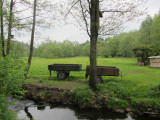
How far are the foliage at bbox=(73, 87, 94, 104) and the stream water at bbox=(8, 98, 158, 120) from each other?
58 cm

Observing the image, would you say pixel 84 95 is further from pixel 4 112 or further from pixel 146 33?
pixel 146 33

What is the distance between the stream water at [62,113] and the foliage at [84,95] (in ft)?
1.90

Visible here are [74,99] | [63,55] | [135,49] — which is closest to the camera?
[74,99]

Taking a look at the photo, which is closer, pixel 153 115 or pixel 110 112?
pixel 153 115

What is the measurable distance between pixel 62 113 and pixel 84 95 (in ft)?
6.17

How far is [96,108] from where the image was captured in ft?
26.8

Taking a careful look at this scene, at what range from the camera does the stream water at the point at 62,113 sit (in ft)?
24.0

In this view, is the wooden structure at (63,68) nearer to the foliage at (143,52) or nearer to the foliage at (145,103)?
the foliage at (145,103)

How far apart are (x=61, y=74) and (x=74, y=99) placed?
189 inches

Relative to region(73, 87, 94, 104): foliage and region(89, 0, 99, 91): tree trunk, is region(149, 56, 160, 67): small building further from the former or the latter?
region(73, 87, 94, 104): foliage

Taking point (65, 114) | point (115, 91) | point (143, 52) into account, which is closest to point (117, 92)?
point (115, 91)

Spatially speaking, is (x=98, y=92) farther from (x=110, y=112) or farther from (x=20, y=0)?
(x=20, y=0)

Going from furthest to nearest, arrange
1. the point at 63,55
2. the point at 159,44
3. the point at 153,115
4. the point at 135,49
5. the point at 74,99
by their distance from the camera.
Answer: the point at 63,55
the point at 135,49
the point at 159,44
the point at 74,99
the point at 153,115

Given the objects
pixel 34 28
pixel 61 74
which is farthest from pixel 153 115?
pixel 34 28
